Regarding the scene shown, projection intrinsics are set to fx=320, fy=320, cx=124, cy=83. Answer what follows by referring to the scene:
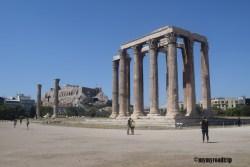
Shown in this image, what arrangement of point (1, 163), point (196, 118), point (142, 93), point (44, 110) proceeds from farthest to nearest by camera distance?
point (44, 110) < point (142, 93) < point (196, 118) < point (1, 163)

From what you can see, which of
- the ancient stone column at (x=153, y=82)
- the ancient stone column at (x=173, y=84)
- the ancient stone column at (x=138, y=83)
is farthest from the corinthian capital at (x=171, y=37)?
the ancient stone column at (x=138, y=83)

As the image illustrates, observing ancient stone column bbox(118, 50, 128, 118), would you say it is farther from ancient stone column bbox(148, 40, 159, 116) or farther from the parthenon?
ancient stone column bbox(148, 40, 159, 116)

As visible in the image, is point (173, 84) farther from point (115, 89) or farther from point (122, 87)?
point (115, 89)

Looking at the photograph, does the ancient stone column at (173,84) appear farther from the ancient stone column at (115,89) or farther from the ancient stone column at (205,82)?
the ancient stone column at (115,89)

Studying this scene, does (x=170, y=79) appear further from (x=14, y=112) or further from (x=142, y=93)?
(x=14, y=112)

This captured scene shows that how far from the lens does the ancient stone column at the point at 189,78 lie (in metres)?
57.6

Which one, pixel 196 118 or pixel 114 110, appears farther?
pixel 114 110

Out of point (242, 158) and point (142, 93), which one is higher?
point (142, 93)

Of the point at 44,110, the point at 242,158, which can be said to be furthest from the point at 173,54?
the point at 44,110

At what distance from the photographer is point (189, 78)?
59.6 metres

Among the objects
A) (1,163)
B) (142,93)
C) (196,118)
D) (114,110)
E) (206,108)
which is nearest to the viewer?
(1,163)

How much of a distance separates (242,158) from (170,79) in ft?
135

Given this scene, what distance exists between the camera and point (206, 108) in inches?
2355

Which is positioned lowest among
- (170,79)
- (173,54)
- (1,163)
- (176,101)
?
(1,163)
